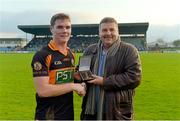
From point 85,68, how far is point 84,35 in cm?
8089

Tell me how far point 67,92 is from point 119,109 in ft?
2.07

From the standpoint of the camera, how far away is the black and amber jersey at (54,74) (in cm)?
379

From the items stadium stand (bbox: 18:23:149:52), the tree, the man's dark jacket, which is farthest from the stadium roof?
the man's dark jacket

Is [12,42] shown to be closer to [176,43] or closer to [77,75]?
[176,43]

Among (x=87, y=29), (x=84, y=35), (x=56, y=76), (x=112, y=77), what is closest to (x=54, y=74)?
(x=56, y=76)

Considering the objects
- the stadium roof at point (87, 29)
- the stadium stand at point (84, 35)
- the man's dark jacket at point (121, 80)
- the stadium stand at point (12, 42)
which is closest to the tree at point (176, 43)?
the stadium stand at point (84, 35)

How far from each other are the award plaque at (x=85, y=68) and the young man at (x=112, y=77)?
57 mm

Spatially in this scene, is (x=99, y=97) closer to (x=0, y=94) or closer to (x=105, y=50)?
(x=105, y=50)

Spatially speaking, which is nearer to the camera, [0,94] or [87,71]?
[87,71]

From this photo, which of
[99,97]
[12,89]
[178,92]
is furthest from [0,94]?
[99,97]

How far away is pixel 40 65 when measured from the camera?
12.3ft

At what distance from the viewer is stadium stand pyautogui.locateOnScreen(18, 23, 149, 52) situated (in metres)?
80.6

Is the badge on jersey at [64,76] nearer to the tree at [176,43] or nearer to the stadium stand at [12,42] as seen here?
the stadium stand at [12,42]

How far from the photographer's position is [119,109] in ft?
13.3
